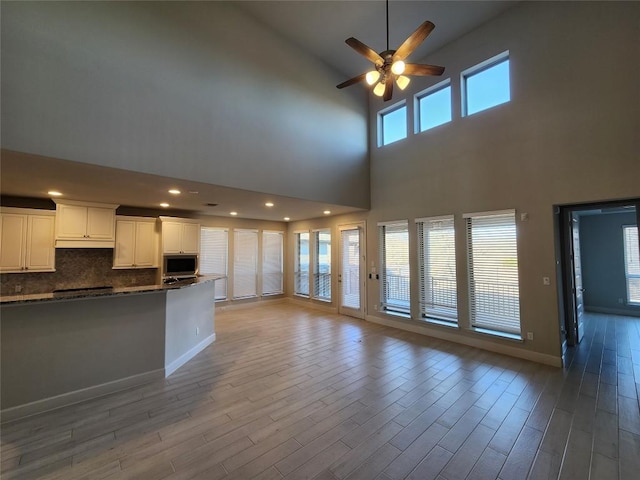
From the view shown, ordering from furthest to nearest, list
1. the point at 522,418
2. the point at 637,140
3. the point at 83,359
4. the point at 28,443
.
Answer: the point at 637,140, the point at 83,359, the point at 522,418, the point at 28,443

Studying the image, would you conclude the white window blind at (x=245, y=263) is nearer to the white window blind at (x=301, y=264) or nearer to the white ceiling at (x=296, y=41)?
the white window blind at (x=301, y=264)

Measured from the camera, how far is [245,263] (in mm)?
7891

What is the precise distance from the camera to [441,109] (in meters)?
5.32

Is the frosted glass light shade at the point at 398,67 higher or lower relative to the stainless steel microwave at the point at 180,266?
higher

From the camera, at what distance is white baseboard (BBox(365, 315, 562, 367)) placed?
151 inches

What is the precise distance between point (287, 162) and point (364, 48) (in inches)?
90.0

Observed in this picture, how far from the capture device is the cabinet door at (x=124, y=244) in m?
5.53

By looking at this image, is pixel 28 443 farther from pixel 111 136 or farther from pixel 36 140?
pixel 111 136

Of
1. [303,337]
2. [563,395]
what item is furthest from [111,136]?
[563,395]

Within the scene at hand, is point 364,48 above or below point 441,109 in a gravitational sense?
below

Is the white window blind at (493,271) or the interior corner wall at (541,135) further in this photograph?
the white window blind at (493,271)

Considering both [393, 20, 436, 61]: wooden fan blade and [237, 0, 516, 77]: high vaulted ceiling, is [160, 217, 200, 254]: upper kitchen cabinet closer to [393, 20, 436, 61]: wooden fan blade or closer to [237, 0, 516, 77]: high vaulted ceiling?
[237, 0, 516, 77]: high vaulted ceiling

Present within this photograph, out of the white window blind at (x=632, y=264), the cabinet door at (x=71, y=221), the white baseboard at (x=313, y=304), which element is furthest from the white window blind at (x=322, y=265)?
the white window blind at (x=632, y=264)

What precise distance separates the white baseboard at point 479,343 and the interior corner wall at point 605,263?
480 centimetres
